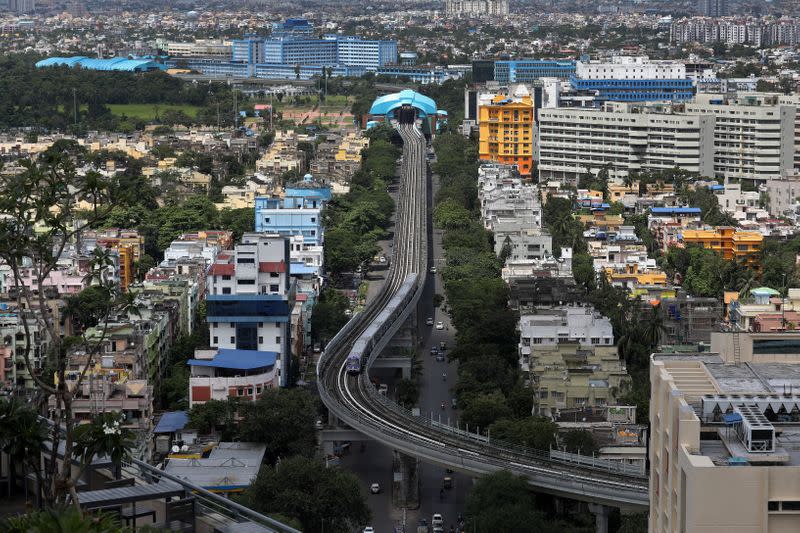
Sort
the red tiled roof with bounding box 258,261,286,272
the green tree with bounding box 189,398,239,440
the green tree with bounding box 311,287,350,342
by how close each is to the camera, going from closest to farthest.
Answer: the green tree with bounding box 189,398,239,440
the red tiled roof with bounding box 258,261,286,272
the green tree with bounding box 311,287,350,342

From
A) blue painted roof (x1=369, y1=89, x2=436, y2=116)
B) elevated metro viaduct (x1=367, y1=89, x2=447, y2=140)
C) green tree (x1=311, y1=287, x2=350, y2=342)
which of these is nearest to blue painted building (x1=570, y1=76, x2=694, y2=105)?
elevated metro viaduct (x1=367, y1=89, x2=447, y2=140)

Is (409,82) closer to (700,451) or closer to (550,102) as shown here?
(550,102)

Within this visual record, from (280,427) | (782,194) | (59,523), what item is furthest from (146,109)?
(59,523)

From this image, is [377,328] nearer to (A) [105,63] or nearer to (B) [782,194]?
(B) [782,194]

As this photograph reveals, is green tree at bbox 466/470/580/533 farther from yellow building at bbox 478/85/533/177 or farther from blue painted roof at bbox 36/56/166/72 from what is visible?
blue painted roof at bbox 36/56/166/72

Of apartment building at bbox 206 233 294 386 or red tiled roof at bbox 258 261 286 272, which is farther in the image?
red tiled roof at bbox 258 261 286 272

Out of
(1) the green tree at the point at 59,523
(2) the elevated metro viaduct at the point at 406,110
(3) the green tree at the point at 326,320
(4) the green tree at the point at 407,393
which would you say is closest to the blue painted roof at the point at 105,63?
(2) the elevated metro viaduct at the point at 406,110

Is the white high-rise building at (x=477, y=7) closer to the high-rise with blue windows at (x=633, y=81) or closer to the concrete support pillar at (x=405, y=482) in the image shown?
the high-rise with blue windows at (x=633, y=81)

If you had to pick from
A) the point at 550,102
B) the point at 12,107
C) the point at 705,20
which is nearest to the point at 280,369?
the point at 550,102
